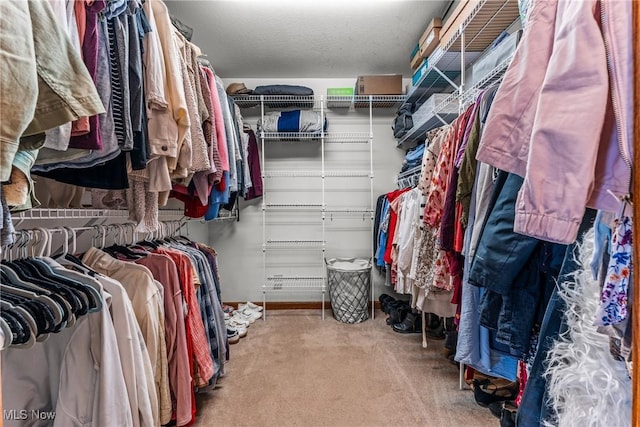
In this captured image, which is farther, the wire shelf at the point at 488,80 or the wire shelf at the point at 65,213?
the wire shelf at the point at 488,80

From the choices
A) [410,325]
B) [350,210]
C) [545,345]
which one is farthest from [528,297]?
[350,210]

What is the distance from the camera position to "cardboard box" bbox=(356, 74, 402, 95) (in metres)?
2.95

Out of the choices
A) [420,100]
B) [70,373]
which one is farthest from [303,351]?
[420,100]

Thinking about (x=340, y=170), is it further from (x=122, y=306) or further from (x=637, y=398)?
(x=637, y=398)

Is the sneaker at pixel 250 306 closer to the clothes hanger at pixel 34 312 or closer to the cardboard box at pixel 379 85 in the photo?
the cardboard box at pixel 379 85

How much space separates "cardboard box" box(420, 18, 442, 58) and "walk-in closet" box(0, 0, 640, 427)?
18 millimetres

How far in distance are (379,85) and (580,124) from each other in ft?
8.81

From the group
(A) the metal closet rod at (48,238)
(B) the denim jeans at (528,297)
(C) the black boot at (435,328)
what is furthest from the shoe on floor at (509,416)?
(A) the metal closet rod at (48,238)

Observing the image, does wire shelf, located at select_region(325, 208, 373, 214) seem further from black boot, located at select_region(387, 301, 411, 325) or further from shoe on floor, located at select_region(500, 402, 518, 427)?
shoe on floor, located at select_region(500, 402, 518, 427)

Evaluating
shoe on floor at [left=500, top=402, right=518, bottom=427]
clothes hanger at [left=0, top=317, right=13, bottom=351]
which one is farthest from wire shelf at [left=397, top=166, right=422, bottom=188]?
clothes hanger at [left=0, top=317, right=13, bottom=351]

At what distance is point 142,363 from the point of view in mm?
1002

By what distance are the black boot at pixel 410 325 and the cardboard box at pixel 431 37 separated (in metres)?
2.11

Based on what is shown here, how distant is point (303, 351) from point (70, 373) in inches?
63.9

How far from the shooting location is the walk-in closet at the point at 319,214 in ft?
1.68
